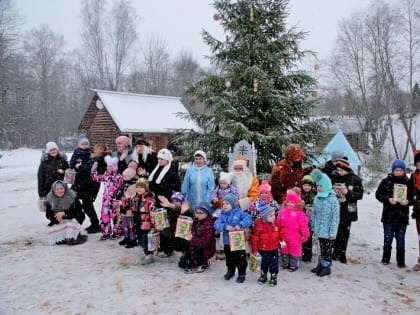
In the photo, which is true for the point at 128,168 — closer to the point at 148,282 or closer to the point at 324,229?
the point at 148,282

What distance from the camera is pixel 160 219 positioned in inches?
219

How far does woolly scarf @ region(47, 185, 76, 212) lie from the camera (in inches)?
264

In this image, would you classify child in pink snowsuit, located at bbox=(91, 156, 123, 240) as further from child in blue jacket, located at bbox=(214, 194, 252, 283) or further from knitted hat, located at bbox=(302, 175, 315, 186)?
knitted hat, located at bbox=(302, 175, 315, 186)

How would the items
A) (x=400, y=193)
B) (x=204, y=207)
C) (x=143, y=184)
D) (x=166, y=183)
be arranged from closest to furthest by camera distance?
(x=204, y=207) → (x=400, y=193) → (x=143, y=184) → (x=166, y=183)

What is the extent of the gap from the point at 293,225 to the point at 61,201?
14.7ft

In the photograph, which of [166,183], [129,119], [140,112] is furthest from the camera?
[140,112]

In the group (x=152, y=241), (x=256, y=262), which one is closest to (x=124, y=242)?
(x=152, y=241)

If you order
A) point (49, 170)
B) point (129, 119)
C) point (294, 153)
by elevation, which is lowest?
point (49, 170)

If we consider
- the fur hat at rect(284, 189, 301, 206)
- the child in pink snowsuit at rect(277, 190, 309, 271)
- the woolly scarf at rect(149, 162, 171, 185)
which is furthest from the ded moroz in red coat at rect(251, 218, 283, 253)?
the woolly scarf at rect(149, 162, 171, 185)

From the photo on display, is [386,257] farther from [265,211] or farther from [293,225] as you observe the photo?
[265,211]

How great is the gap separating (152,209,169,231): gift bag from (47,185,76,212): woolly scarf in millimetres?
2256

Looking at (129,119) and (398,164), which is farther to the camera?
(129,119)

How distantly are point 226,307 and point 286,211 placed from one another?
1.79m

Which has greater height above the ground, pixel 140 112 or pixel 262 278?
pixel 140 112
